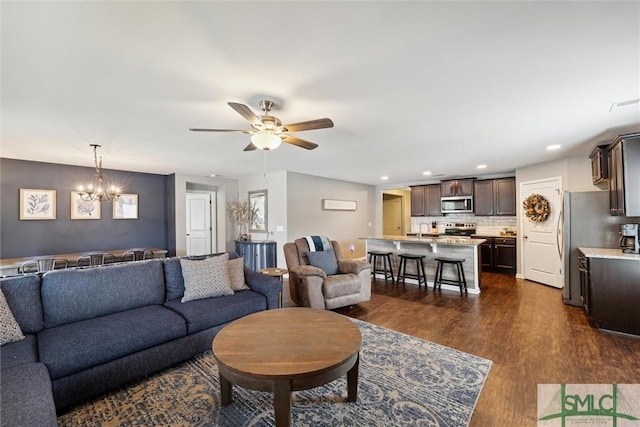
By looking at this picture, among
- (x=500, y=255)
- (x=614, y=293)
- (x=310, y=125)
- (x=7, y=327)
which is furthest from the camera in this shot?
(x=500, y=255)

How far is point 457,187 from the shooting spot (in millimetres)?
6809

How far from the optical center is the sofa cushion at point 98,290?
84.8 inches

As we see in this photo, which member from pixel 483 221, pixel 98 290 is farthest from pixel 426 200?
pixel 98 290

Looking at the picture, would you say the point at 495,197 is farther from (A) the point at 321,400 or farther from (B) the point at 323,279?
(A) the point at 321,400

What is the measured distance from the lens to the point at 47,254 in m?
4.77

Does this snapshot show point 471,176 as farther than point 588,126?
Yes

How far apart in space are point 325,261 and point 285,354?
2428mm

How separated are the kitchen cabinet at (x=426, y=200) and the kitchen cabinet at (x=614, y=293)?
4.14 metres

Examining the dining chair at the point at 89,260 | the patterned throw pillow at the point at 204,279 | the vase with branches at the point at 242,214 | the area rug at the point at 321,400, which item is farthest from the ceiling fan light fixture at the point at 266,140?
the vase with branches at the point at 242,214

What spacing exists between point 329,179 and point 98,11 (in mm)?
5814

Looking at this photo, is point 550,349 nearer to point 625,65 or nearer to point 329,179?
point 625,65

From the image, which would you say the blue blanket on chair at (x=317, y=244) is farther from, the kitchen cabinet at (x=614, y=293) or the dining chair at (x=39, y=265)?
the dining chair at (x=39, y=265)

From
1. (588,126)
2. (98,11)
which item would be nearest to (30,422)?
(98,11)

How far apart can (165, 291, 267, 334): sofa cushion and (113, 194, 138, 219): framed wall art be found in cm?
407
